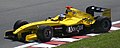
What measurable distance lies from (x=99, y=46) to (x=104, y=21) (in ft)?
11.9

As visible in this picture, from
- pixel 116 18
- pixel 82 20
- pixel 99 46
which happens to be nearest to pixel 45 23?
pixel 82 20

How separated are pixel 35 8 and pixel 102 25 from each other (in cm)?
624

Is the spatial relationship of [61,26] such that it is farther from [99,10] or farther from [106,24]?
[99,10]

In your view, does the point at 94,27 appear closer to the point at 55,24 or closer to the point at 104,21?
the point at 104,21

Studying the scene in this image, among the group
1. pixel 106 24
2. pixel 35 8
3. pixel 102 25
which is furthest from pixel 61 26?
pixel 35 8

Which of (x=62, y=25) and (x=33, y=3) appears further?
(x=33, y=3)

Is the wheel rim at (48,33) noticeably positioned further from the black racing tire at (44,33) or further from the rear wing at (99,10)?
the rear wing at (99,10)

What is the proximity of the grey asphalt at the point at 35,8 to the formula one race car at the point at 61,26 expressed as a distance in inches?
45.5

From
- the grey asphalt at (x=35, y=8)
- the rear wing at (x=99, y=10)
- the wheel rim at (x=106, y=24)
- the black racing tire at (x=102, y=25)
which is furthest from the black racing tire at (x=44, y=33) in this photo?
the rear wing at (x=99, y=10)

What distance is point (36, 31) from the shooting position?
11.7 meters

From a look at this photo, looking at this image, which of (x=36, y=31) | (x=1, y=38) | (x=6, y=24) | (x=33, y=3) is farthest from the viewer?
(x=33, y=3)

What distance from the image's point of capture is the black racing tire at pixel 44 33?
1155cm

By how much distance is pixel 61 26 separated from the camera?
12234mm

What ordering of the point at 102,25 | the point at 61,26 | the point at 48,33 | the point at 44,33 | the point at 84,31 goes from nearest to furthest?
1. the point at 44,33
2. the point at 48,33
3. the point at 61,26
4. the point at 84,31
5. the point at 102,25
